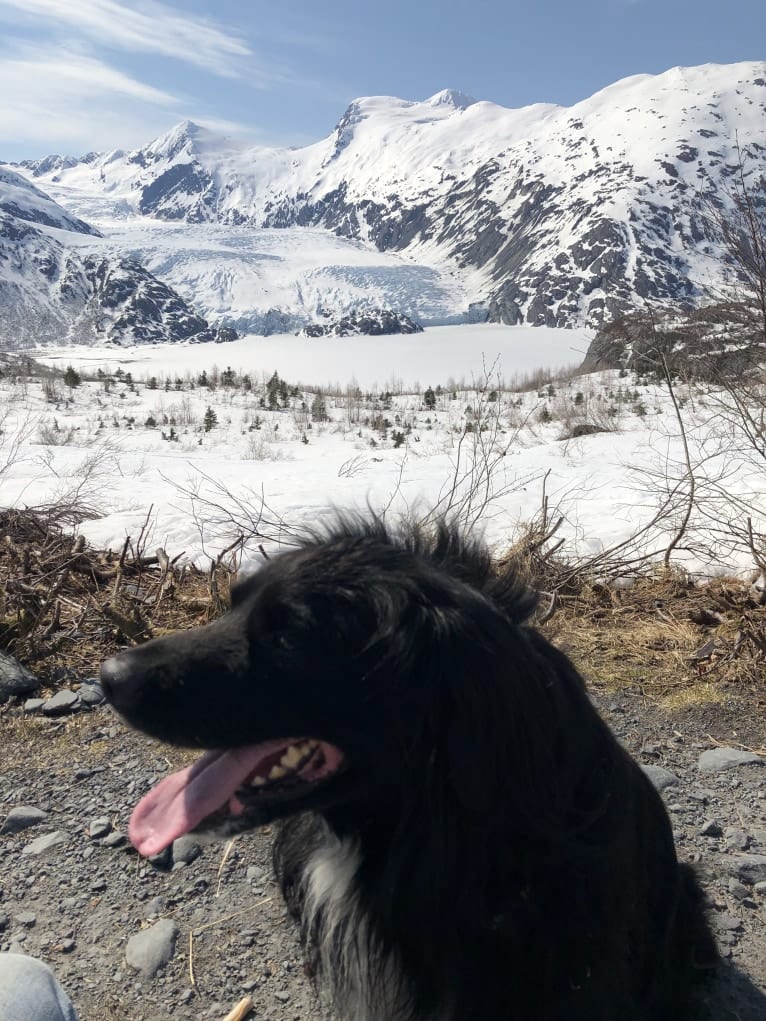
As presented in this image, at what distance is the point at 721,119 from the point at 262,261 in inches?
4379

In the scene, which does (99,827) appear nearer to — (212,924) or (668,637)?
(212,924)

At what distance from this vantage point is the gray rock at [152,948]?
7.27 feet

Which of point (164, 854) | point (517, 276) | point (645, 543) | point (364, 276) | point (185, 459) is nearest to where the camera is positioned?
point (164, 854)

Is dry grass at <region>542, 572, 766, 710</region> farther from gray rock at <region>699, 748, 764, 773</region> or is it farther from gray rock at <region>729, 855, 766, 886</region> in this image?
gray rock at <region>729, 855, 766, 886</region>

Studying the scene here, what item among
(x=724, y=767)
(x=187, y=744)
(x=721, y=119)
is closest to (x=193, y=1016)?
(x=187, y=744)

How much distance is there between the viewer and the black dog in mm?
1482

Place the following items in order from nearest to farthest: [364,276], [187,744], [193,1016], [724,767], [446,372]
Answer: [187,744] < [193,1016] < [724,767] < [446,372] < [364,276]

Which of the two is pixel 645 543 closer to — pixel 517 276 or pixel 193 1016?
pixel 193 1016

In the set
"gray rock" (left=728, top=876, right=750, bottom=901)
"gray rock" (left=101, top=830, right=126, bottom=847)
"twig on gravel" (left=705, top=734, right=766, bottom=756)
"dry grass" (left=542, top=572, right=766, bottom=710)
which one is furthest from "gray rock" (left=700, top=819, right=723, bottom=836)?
"gray rock" (left=101, top=830, right=126, bottom=847)

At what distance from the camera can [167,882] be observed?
258cm

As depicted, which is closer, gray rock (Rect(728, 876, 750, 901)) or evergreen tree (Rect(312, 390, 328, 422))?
gray rock (Rect(728, 876, 750, 901))

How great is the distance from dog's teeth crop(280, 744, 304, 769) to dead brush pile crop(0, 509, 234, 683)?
2.88 m

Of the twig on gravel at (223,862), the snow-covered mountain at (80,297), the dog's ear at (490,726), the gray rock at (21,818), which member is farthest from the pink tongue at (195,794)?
the snow-covered mountain at (80,297)

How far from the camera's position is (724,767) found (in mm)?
3277
